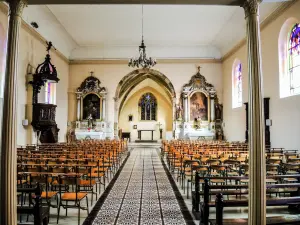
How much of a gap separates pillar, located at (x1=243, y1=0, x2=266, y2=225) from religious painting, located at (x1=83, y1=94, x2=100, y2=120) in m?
20.2

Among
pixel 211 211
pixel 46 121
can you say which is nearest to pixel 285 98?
pixel 211 211

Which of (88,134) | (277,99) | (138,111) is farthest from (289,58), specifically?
(138,111)

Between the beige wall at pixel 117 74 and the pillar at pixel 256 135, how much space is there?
19498 mm

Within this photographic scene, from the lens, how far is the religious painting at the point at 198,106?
22.5 m

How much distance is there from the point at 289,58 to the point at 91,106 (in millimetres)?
15253

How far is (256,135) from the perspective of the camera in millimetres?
3170

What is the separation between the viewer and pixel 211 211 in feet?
17.5

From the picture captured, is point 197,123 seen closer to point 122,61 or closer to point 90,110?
point 122,61

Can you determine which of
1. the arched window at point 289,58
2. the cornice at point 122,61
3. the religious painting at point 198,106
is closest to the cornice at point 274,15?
the arched window at point 289,58

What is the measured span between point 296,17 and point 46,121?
13.2m

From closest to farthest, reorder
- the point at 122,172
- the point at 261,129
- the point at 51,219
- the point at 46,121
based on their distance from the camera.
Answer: the point at 261,129, the point at 51,219, the point at 122,172, the point at 46,121

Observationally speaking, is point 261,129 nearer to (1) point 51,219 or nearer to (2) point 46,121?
(1) point 51,219

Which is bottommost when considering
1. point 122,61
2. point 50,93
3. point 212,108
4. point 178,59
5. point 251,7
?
point 251,7

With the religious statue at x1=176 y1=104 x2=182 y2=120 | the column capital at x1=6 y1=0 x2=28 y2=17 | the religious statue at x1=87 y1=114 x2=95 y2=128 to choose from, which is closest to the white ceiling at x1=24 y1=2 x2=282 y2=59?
the religious statue at x1=176 y1=104 x2=182 y2=120
